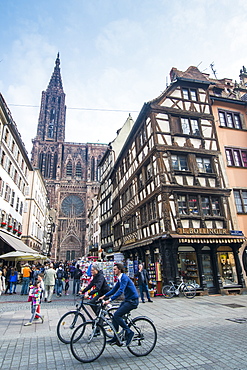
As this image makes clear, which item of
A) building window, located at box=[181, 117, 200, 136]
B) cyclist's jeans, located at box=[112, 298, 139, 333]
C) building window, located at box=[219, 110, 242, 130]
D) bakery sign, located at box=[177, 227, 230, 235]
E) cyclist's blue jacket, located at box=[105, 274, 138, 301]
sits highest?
building window, located at box=[219, 110, 242, 130]

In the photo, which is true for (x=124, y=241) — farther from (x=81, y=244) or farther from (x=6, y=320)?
(x=81, y=244)

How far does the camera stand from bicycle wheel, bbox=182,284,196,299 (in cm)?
1171

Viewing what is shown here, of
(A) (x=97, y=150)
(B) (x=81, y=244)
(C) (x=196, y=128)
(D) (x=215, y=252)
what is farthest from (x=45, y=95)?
(D) (x=215, y=252)

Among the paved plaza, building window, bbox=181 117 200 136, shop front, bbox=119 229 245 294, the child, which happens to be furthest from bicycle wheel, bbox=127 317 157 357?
building window, bbox=181 117 200 136

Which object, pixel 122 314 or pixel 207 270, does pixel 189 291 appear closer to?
pixel 207 270

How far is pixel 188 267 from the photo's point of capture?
13.2 m

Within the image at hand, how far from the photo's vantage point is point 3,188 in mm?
18859

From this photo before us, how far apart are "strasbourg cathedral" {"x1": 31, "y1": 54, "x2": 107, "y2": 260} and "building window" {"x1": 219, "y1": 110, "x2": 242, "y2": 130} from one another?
157 ft

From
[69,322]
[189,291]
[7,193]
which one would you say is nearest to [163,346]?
[69,322]

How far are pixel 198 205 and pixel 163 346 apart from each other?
32.0ft

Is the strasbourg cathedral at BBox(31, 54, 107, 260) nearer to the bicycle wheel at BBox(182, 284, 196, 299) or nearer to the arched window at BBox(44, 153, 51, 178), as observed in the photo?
the arched window at BBox(44, 153, 51, 178)

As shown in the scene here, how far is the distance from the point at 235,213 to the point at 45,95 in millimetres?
73982

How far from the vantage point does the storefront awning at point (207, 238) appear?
12273 mm

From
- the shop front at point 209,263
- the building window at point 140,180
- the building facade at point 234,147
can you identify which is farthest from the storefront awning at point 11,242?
the building facade at point 234,147
